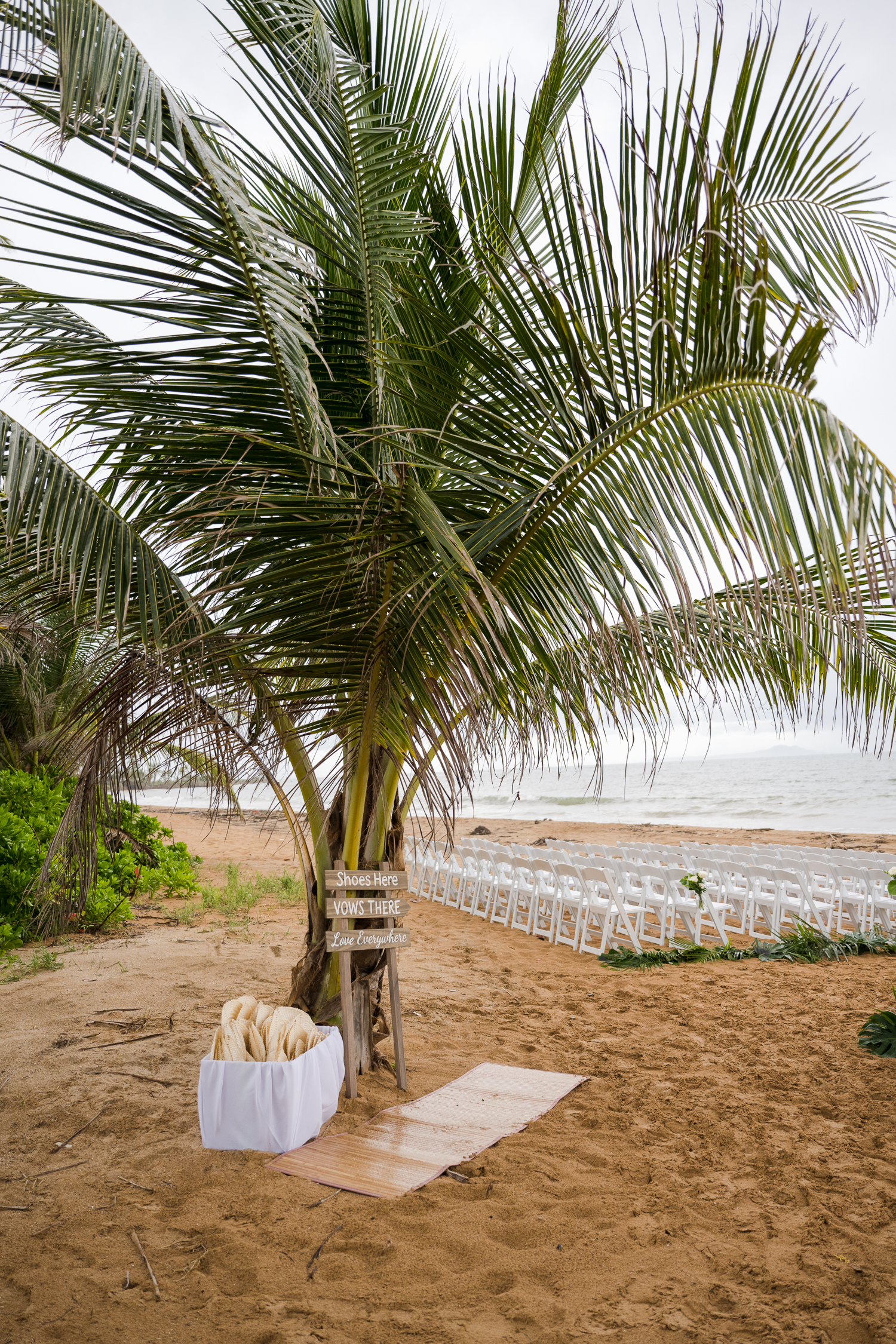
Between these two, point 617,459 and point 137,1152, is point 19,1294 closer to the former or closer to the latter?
point 137,1152

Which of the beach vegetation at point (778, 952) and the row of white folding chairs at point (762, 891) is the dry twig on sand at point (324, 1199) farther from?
the beach vegetation at point (778, 952)

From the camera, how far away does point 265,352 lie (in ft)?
10.5

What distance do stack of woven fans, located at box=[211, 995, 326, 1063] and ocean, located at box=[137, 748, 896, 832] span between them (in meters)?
15.2

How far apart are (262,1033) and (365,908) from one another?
82cm

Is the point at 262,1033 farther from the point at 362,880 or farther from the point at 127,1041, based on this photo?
the point at 127,1041

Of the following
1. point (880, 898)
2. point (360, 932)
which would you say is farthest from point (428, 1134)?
point (880, 898)

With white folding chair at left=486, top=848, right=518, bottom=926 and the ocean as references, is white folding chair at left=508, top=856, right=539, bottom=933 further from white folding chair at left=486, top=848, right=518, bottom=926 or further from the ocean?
the ocean

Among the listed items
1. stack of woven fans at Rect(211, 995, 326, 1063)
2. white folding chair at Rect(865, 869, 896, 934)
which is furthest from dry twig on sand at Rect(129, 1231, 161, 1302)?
white folding chair at Rect(865, 869, 896, 934)

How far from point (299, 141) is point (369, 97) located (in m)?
0.30

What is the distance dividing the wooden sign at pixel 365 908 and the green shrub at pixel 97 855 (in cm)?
323

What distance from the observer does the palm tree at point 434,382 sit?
93.2 inches

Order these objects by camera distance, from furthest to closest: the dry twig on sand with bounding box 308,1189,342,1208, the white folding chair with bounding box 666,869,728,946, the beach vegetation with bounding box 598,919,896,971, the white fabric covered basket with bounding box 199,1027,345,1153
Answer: the white folding chair with bounding box 666,869,728,946, the beach vegetation with bounding box 598,919,896,971, the white fabric covered basket with bounding box 199,1027,345,1153, the dry twig on sand with bounding box 308,1189,342,1208

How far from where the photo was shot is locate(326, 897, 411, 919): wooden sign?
4203 mm

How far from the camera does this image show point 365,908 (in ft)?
14.3
